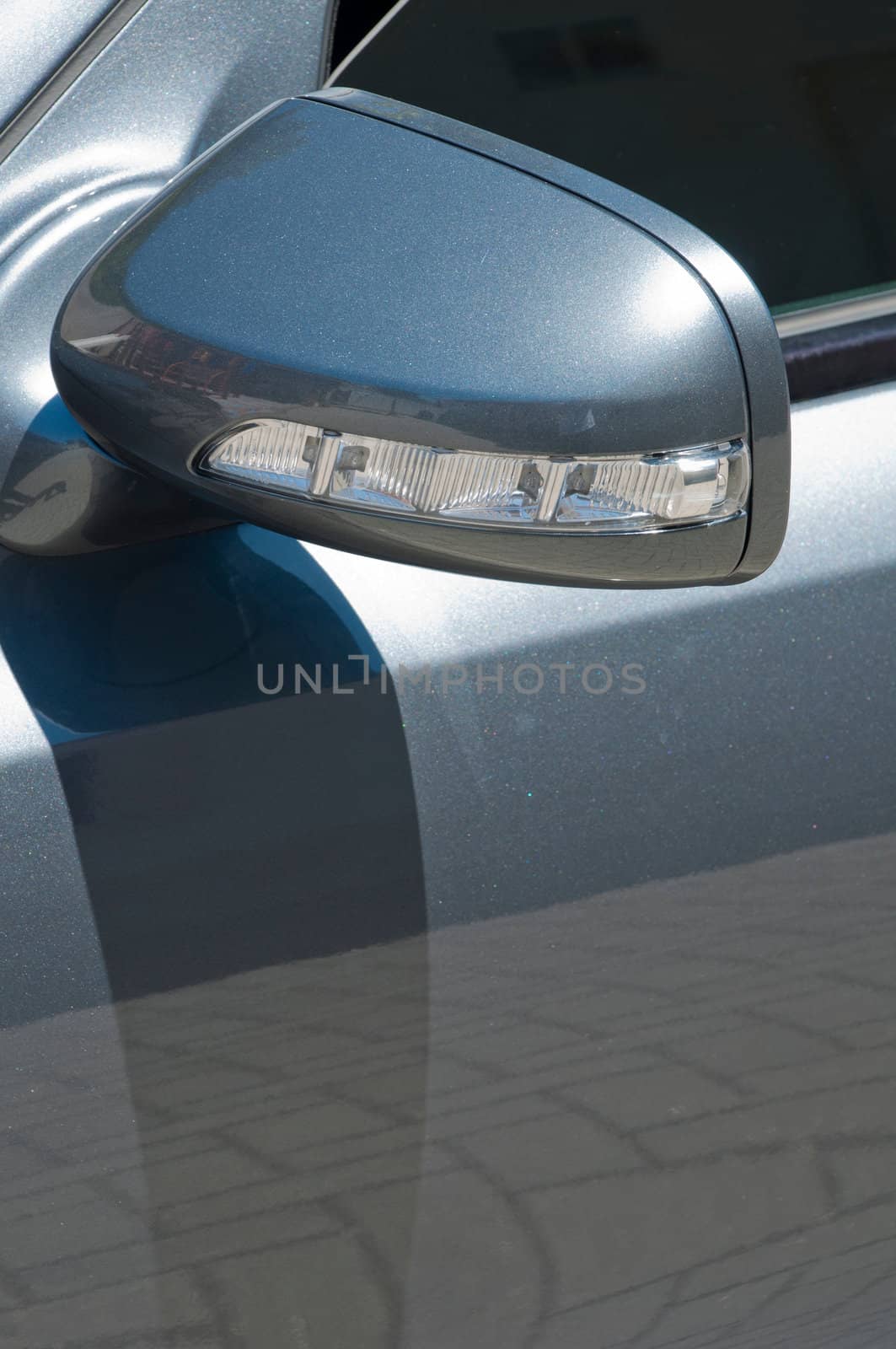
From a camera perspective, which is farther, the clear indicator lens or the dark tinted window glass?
the dark tinted window glass

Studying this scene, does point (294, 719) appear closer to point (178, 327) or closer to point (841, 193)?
point (178, 327)

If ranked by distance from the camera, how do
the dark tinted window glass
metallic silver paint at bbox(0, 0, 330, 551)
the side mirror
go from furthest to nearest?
the dark tinted window glass → metallic silver paint at bbox(0, 0, 330, 551) → the side mirror

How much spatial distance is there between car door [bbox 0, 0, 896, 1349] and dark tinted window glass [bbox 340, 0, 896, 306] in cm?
Result: 45

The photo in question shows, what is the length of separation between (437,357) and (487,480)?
76mm

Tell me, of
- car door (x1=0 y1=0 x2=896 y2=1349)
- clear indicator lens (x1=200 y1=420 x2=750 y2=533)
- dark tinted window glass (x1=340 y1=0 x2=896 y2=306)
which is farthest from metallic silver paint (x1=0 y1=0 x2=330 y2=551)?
dark tinted window glass (x1=340 y1=0 x2=896 y2=306)

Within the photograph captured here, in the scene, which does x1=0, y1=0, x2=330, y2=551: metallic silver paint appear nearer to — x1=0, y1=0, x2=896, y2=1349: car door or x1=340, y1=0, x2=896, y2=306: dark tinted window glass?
x1=0, y1=0, x2=896, y2=1349: car door

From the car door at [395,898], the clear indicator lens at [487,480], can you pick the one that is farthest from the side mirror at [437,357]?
the car door at [395,898]

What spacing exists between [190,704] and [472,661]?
20 cm

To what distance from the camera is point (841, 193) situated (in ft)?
4.95

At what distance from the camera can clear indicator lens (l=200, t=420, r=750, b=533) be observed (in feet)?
2.48

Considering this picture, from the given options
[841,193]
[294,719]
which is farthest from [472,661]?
[841,193]

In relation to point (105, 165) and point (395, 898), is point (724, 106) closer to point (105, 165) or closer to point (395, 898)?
point (105, 165)

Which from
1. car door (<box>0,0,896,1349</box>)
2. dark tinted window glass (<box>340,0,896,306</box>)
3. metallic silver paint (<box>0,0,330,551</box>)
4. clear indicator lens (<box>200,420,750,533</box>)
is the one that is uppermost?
dark tinted window glass (<box>340,0,896,306</box>)

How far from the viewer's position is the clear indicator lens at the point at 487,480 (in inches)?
29.7
